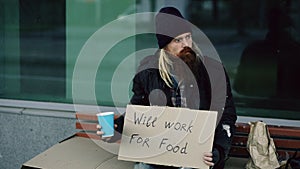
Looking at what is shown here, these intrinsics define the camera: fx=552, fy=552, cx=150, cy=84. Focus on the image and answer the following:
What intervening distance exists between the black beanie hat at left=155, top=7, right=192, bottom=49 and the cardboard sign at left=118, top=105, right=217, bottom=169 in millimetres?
393

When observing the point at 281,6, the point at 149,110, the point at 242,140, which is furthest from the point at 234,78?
the point at 149,110

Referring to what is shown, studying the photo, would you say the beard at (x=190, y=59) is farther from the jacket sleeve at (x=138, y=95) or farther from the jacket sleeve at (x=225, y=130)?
the jacket sleeve at (x=138, y=95)

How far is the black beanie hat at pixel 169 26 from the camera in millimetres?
3057

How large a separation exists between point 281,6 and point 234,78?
3.42 feet

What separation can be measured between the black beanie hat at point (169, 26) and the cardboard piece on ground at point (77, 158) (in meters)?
0.75

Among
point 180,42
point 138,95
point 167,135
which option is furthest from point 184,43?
point 167,135

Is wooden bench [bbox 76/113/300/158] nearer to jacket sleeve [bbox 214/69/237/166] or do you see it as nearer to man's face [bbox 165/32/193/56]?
jacket sleeve [bbox 214/69/237/166]

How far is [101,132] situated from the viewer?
9.59ft

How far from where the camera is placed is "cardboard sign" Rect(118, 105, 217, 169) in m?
2.88

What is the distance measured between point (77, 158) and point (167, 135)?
2.07ft

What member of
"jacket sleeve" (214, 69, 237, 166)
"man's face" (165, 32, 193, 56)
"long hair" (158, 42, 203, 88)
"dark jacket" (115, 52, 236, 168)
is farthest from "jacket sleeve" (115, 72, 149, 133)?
"jacket sleeve" (214, 69, 237, 166)

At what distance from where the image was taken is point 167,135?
9.73 ft

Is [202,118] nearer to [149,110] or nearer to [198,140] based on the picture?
[198,140]

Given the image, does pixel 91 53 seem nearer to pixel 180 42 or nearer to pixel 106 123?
pixel 180 42
